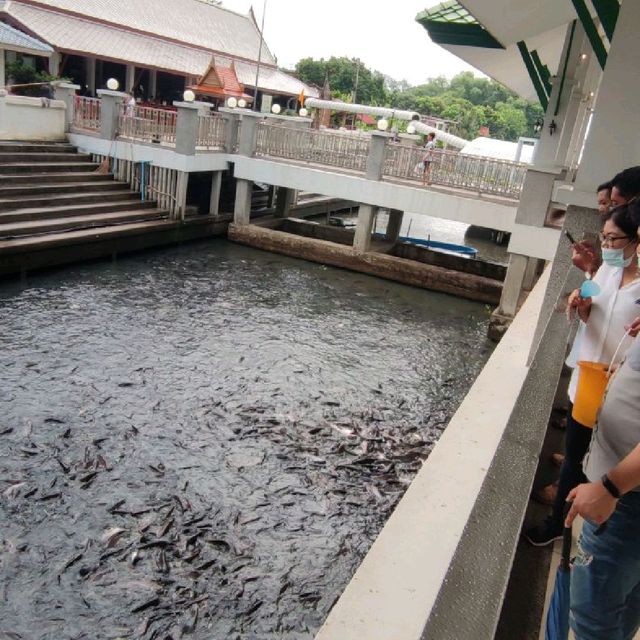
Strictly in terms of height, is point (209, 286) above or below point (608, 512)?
below

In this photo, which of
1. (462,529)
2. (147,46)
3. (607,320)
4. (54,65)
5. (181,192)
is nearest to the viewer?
(462,529)

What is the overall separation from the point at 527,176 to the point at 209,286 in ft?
22.0

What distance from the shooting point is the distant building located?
67.7 feet

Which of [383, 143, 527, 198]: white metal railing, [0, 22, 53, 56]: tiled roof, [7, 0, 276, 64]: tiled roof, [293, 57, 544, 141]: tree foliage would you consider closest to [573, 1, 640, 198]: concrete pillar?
[383, 143, 527, 198]: white metal railing

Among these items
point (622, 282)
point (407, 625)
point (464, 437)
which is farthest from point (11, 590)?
point (622, 282)

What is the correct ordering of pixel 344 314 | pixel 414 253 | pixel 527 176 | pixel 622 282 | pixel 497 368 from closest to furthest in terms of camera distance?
pixel 622 282, pixel 497 368, pixel 527 176, pixel 344 314, pixel 414 253

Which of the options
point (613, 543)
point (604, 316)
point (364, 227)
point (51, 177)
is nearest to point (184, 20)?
point (51, 177)

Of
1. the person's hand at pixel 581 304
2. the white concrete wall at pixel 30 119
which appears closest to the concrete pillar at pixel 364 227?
the white concrete wall at pixel 30 119

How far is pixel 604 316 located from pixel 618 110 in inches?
76.2

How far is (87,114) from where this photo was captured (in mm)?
15578

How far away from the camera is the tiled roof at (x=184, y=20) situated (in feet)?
78.2

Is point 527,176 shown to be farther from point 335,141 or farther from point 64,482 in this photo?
point 64,482

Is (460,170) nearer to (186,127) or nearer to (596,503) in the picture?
(186,127)

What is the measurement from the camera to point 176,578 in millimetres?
4762
